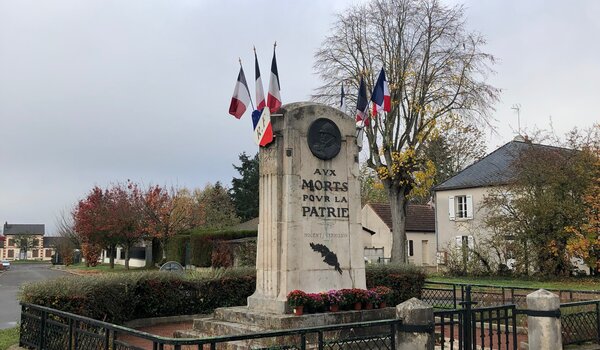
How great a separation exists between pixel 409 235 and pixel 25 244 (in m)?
93.5

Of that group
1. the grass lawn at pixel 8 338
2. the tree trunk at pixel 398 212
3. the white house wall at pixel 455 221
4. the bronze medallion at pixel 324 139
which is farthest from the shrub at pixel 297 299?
the white house wall at pixel 455 221

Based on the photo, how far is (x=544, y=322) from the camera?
8.29 metres

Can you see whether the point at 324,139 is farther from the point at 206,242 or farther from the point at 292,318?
the point at 206,242

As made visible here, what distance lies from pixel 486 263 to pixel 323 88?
1349 centimetres

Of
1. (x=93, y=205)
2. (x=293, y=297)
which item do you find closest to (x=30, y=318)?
(x=293, y=297)

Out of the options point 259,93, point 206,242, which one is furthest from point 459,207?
point 259,93

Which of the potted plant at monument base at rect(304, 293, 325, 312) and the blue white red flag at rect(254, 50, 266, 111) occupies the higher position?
the blue white red flag at rect(254, 50, 266, 111)

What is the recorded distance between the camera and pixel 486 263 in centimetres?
3114

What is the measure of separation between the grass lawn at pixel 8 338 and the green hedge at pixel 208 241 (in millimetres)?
22670

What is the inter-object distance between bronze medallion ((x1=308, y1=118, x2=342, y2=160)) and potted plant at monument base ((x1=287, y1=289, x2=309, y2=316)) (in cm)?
285

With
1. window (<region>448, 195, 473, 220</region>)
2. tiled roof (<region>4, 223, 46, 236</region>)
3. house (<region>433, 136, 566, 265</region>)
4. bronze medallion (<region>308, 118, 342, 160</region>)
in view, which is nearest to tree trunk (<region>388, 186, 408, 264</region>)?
house (<region>433, 136, 566, 265</region>)

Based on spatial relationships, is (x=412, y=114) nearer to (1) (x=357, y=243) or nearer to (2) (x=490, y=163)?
(2) (x=490, y=163)

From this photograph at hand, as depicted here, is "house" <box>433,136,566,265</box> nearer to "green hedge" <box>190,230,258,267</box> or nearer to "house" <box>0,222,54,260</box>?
"green hedge" <box>190,230,258,267</box>

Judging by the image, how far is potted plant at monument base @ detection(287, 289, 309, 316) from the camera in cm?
971
